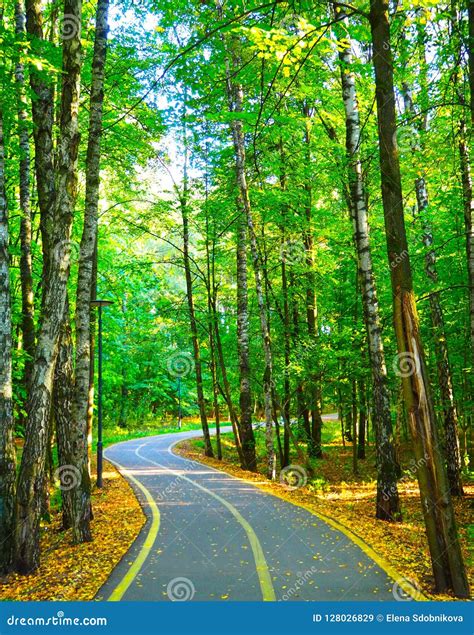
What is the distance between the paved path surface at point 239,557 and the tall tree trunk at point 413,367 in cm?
92

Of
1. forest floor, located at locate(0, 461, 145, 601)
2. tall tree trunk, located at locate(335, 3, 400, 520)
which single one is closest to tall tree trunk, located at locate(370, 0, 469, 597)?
tall tree trunk, located at locate(335, 3, 400, 520)

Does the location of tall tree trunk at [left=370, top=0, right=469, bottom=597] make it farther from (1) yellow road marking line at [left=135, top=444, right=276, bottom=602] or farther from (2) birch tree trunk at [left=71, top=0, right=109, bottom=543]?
(2) birch tree trunk at [left=71, top=0, right=109, bottom=543]

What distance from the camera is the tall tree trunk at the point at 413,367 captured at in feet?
20.1

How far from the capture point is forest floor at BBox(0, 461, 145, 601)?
700 cm

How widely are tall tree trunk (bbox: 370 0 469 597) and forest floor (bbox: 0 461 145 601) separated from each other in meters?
4.66

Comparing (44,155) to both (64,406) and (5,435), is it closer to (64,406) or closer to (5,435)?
(64,406)

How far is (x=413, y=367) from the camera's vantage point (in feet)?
20.7

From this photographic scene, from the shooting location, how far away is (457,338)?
1519 cm

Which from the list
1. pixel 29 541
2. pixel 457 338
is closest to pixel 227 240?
pixel 457 338

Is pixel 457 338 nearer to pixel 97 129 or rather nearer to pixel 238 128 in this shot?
pixel 238 128

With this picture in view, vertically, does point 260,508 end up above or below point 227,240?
below

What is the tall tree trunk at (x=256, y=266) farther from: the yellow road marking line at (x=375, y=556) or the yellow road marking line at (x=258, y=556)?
the yellow road marking line at (x=375, y=556)

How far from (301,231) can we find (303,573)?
14.7 meters

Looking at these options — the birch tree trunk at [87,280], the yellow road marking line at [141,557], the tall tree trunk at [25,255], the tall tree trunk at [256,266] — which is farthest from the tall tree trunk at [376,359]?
the tall tree trunk at [25,255]
